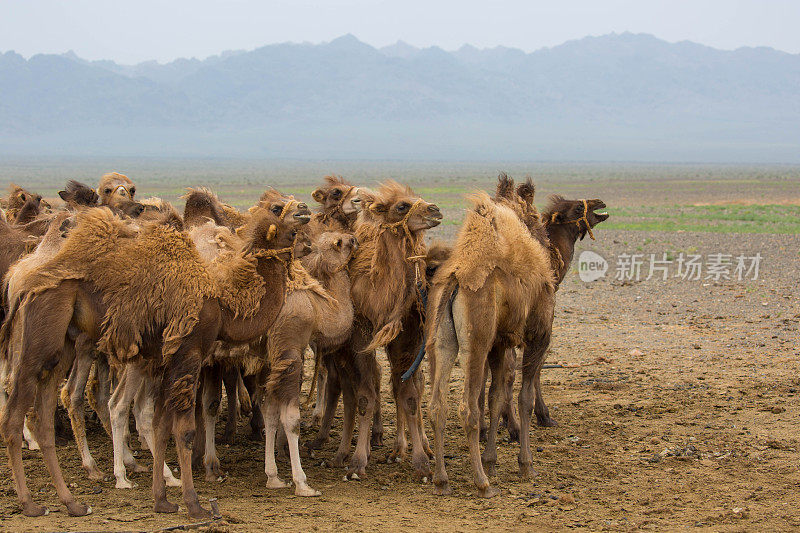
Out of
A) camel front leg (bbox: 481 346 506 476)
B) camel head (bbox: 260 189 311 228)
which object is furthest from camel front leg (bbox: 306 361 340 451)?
camel head (bbox: 260 189 311 228)

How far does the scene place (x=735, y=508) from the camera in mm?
7555

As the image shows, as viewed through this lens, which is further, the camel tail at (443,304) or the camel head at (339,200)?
the camel head at (339,200)

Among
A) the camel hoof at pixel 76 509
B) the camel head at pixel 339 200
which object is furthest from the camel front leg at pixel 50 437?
the camel head at pixel 339 200

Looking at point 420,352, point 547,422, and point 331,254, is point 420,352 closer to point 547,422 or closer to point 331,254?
point 331,254

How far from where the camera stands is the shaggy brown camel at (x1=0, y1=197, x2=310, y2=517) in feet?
23.1

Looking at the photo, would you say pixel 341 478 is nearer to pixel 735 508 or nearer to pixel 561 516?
pixel 561 516

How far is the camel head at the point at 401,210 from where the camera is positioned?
8.84 metres

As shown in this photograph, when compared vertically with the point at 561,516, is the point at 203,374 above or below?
above

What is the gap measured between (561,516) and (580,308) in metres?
10.8

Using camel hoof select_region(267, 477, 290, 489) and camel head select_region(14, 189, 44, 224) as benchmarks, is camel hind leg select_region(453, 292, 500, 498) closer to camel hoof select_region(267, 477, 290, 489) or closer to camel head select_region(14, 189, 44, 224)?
camel hoof select_region(267, 477, 290, 489)

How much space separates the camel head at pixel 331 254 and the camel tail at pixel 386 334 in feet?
2.46

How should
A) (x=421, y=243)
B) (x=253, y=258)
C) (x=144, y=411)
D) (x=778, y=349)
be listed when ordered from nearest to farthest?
(x=253, y=258)
(x=144, y=411)
(x=421, y=243)
(x=778, y=349)

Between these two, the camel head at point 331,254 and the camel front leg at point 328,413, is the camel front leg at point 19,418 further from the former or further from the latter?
the camel front leg at point 328,413

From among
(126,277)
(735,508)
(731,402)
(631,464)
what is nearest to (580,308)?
(731,402)
